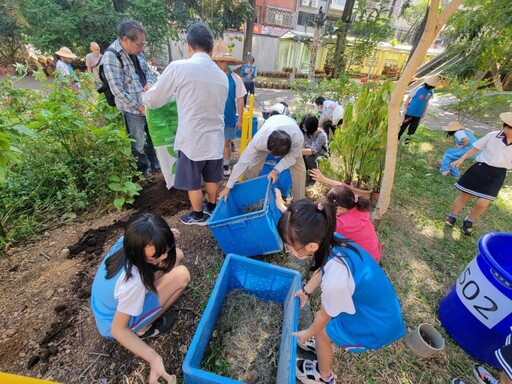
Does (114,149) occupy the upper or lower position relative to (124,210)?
upper

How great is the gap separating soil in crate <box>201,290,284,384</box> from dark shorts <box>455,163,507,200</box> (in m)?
2.47

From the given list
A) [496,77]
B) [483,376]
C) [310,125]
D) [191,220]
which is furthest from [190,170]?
[496,77]

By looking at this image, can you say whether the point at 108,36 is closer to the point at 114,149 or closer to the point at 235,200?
the point at 114,149

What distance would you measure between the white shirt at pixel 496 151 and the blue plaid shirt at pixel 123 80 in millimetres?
3632

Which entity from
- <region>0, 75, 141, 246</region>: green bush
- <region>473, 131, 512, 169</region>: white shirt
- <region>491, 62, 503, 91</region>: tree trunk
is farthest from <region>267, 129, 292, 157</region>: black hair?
<region>491, 62, 503, 91</region>: tree trunk

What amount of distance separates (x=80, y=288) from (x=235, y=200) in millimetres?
1472

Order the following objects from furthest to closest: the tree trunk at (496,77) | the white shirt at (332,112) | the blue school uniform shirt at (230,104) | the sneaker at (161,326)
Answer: the tree trunk at (496,77) → the white shirt at (332,112) → the blue school uniform shirt at (230,104) → the sneaker at (161,326)

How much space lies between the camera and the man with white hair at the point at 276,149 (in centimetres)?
237

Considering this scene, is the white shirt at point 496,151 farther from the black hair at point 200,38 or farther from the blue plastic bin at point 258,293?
the black hair at point 200,38

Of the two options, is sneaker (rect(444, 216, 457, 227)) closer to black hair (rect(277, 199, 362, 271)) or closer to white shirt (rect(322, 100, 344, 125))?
white shirt (rect(322, 100, 344, 125))

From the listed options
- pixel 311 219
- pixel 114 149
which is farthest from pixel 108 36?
pixel 311 219

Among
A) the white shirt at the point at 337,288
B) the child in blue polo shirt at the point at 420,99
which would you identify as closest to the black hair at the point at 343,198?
the white shirt at the point at 337,288

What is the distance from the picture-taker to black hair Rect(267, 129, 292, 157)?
2.35m

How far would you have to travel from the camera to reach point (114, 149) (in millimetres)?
2881
